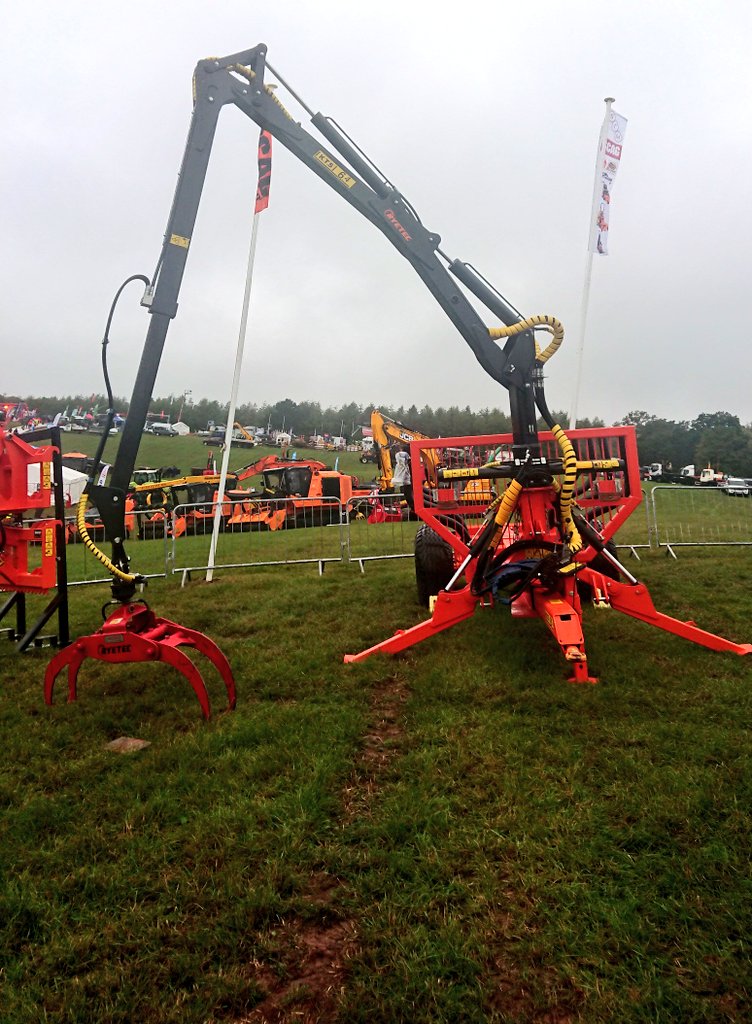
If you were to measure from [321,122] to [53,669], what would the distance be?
6.46m

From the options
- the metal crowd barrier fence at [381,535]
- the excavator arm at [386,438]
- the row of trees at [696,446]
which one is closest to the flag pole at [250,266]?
the metal crowd barrier fence at [381,535]

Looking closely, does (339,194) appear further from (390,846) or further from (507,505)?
(390,846)

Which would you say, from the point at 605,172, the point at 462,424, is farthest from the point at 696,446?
the point at 605,172

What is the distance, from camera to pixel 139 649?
140 inches

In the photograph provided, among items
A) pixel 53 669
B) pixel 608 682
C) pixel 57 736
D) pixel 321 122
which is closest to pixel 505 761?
pixel 608 682

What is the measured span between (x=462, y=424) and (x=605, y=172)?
69.5 m

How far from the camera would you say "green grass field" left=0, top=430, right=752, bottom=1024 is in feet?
5.56

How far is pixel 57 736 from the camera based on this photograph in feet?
11.0

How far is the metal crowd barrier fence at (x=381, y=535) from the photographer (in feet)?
31.0

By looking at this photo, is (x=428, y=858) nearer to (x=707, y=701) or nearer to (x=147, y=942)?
(x=147, y=942)

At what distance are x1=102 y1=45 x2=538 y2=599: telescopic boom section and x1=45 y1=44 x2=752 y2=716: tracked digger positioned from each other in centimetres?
1

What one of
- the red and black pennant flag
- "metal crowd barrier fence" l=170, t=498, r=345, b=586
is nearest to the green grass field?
"metal crowd barrier fence" l=170, t=498, r=345, b=586

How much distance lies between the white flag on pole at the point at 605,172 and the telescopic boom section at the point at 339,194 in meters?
4.82

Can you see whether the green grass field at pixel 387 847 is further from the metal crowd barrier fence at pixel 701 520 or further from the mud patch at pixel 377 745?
the metal crowd barrier fence at pixel 701 520
